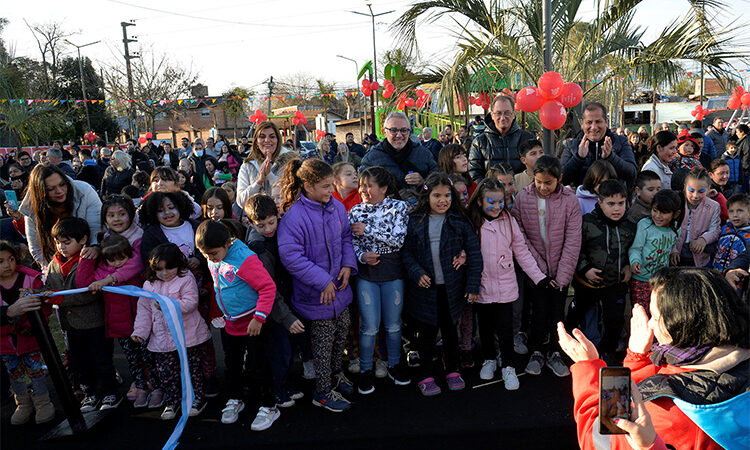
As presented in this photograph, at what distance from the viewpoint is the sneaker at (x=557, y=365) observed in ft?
12.1

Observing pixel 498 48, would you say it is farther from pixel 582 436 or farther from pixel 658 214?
pixel 582 436

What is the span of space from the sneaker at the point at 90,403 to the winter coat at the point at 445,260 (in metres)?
2.43

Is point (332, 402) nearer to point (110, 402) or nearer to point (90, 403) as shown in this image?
point (110, 402)

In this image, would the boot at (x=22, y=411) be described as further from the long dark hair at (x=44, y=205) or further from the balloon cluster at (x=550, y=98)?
the balloon cluster at (x=550, y=98)

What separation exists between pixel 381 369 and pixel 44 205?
9.63 ft

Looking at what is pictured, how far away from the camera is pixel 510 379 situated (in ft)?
11.7

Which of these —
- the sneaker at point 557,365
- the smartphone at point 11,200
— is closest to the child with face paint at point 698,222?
the sneaker at point 557,365

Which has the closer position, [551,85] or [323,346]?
[323,346]

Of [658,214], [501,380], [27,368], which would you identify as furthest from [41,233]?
[658,214]

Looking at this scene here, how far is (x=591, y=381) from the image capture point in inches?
67.2

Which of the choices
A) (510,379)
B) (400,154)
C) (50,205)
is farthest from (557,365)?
(50,205)

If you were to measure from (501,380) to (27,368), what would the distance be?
347 centimetres

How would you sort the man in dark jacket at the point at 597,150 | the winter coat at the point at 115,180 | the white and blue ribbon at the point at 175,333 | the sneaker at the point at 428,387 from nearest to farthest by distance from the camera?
A: the white and blue ribbon at the point at 175,333, the sneaker at the point at 428,387, the man in dark jacket at the point at 597,150, the winter coat at the point at 115,180

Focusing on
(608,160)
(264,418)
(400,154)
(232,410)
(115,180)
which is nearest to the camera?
(264,418)
